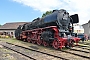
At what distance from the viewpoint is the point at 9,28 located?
2218 inches

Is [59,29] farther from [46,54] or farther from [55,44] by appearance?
[46,54]

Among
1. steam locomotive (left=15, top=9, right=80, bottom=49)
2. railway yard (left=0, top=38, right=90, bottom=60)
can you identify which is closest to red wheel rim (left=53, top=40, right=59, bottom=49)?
steam locomotive (left=15, top=9, right=80, bottom=49)

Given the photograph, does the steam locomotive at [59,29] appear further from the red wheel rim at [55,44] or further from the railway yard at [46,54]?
the railway yard at [46,54]

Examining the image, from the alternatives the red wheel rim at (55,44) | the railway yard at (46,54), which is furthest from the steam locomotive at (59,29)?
the railway yard at (46,54)

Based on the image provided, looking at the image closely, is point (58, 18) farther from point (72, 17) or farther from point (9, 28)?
point (9, 28)

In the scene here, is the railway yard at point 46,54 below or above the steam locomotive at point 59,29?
below

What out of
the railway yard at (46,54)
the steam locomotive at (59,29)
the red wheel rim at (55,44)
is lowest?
the railway yard at (46,54)

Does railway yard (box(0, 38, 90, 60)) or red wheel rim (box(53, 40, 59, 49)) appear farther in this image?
red wheel rim (box(53, 40, 59, 49))

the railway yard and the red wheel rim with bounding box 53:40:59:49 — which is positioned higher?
the red wheel rim with bounding box 53:40:59:49

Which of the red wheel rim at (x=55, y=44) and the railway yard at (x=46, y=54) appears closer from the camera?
the railway yard at (x=46, y=54)

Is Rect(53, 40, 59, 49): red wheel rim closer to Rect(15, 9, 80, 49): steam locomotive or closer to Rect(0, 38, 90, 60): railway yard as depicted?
Rect(15, 9, 80, 49): steam locomotive

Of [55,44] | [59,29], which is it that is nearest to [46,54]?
[55,44]

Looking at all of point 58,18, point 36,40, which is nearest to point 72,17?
point 58,18

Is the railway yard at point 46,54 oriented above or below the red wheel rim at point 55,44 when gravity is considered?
below
